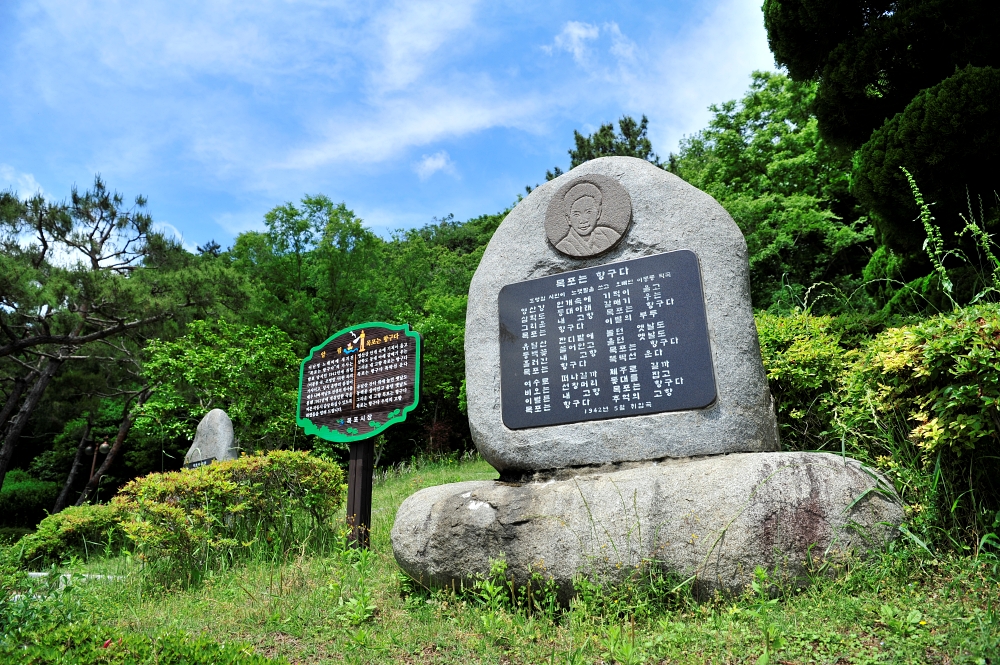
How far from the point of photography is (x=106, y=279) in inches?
503

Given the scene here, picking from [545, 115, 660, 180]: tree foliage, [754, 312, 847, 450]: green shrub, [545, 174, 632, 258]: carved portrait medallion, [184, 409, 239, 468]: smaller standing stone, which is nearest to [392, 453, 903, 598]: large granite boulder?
[754, 312, 847, 450]: green shrub

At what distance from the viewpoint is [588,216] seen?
5.16 m

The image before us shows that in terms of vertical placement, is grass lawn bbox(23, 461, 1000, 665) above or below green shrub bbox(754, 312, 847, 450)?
below

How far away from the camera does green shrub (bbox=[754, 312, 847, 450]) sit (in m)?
5.19

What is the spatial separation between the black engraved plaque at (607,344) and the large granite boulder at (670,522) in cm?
53

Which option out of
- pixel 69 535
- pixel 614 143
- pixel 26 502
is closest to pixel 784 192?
pixel 614 143

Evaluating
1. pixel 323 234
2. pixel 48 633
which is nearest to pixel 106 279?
pixel 323 234

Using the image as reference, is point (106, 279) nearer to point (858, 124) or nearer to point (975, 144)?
point (858, 124)

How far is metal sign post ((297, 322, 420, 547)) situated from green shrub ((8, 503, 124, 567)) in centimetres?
331

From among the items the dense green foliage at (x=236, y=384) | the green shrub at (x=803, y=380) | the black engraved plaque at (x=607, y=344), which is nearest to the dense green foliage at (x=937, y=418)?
the green shrub at (x=803, y=380)

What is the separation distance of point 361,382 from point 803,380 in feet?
12.7

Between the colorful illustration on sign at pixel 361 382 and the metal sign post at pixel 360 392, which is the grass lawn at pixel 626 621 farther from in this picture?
the colorful illustration on sign at pixel 361 382

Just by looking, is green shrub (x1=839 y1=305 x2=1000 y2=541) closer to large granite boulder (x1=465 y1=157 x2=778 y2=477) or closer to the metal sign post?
large granite boulder (x1=465 y1=157 x2=778 y2=477)

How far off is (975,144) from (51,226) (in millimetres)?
16137
